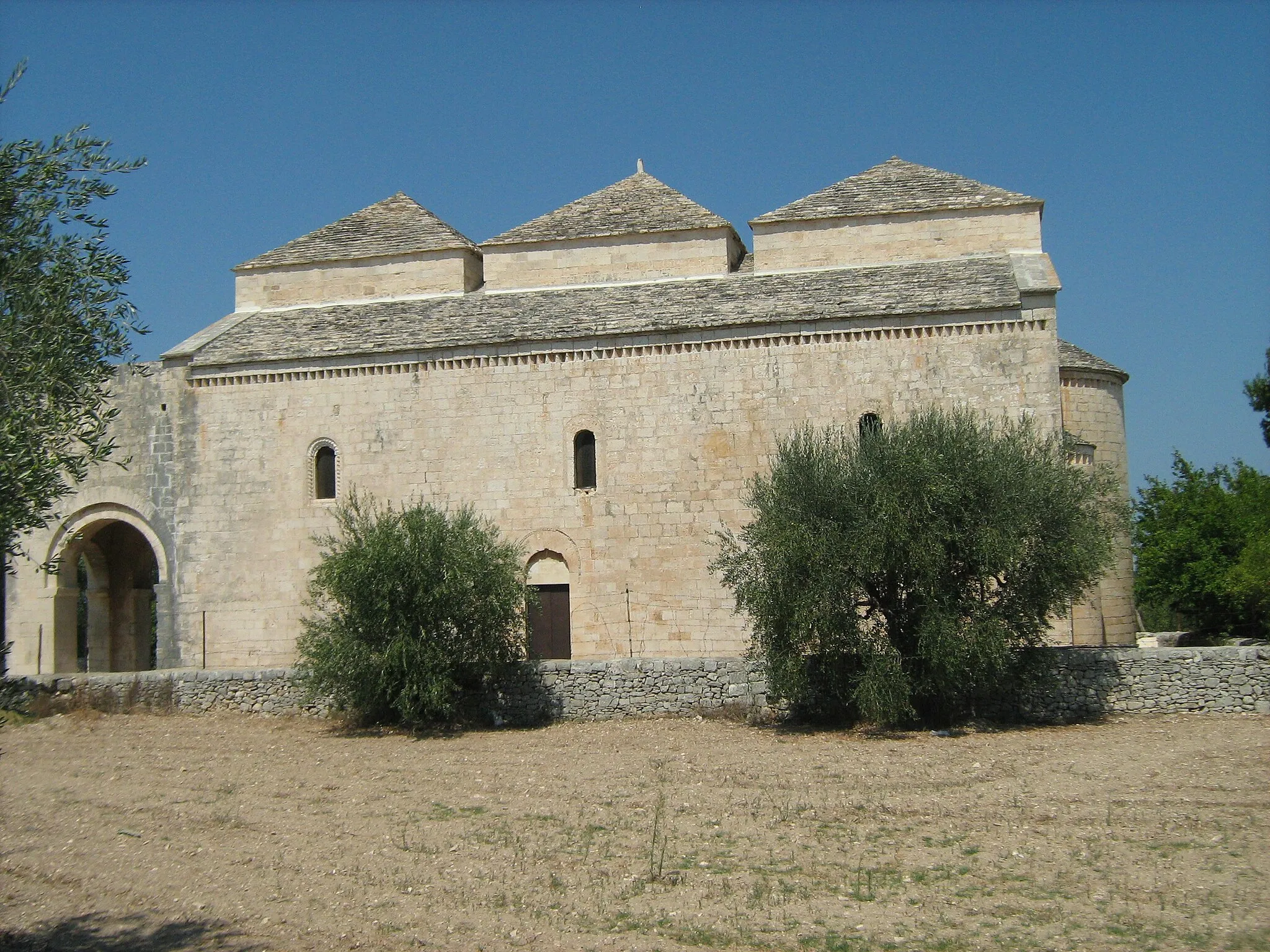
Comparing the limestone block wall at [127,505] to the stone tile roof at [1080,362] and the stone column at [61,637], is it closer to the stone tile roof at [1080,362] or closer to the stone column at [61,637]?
the stone column at [61,637]

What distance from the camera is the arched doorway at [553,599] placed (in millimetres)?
20172

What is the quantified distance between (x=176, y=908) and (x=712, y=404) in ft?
42.1

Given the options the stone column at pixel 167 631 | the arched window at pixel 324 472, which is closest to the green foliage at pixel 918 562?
the arched window at pixel 324 472

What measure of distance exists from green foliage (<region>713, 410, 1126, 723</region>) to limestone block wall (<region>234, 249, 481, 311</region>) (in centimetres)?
994

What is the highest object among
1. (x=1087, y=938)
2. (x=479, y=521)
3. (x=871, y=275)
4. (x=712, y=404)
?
(x=871, y=275)

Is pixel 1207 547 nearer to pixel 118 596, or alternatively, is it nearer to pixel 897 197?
pixel 897 197

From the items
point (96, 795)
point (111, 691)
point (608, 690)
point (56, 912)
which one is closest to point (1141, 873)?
point (56, 912)

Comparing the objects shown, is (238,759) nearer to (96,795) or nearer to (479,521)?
(96,795)

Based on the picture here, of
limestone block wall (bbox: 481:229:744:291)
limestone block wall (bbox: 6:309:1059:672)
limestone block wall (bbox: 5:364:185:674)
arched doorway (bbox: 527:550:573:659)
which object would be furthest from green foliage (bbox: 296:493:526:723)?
limestone block wall (bbox: 481:229:744:291)

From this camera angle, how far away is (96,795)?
13234mm

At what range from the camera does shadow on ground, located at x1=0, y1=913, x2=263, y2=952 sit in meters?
7.98

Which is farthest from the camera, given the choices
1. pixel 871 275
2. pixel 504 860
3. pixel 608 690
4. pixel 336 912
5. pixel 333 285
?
pixel 333 285

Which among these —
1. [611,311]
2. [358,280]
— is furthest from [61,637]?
[611,311]

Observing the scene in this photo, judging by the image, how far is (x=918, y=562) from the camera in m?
15.0
